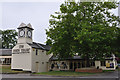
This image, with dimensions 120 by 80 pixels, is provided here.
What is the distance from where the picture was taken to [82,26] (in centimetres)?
2000

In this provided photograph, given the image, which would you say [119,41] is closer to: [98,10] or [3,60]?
[98,10]

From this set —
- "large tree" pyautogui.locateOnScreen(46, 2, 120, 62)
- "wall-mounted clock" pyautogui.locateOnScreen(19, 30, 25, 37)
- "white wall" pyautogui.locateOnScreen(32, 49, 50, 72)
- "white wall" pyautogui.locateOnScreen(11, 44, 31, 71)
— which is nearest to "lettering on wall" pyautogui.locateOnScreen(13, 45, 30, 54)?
"white wall" pyautogui.locateOnScreen(11, 44, 31, 71)

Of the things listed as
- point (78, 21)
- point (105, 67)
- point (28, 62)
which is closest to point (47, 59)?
point (28, 62)

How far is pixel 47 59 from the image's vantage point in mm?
34000

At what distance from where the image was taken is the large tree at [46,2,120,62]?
20.4 metres

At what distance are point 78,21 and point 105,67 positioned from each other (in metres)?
15.0

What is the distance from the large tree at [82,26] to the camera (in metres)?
20.4

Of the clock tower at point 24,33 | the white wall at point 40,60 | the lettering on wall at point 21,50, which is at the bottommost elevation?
the white wall at point 40,60

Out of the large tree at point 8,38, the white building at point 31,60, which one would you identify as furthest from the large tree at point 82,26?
the large tree at point 8,38

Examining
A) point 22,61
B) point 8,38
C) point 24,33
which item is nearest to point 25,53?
point 22,61

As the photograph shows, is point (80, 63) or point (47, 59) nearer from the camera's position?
point (80, 63)

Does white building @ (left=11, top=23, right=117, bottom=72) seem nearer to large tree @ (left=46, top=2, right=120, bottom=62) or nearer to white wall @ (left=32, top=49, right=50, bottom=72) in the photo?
white wall @ (left=32, top=49, right=50, bottom=72)

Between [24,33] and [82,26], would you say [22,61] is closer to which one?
[24,33]

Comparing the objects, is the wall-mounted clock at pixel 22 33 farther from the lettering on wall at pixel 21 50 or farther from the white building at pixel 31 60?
the lettering on wall at pixel 21 50
